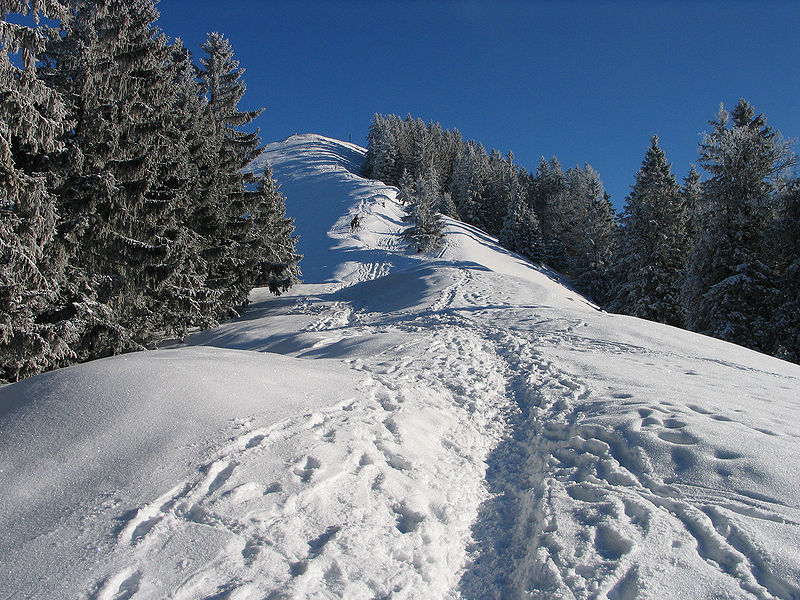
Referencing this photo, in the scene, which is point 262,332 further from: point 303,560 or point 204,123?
point 303,560

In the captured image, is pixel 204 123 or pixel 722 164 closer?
pixel 204 123

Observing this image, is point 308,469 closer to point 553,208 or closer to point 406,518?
point 406,518

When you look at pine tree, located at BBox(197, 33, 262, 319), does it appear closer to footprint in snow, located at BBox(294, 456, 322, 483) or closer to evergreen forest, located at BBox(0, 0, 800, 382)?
evergreen forest, located at BBox(0, 0, 800, 382)

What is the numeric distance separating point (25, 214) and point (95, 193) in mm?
2431

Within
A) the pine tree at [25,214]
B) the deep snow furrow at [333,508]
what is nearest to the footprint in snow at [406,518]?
the deep snow furrow at [333,508]

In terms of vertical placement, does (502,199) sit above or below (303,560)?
above

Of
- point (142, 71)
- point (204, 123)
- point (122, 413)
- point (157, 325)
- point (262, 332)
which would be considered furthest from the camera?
point (204, 123)

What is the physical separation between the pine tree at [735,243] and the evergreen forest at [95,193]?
74.3ft

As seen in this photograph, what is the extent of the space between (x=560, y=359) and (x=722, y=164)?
19.4 metres

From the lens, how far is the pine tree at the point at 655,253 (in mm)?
27312

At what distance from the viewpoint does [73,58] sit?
433 inches

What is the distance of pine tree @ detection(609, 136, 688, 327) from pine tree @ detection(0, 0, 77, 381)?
28698 mm

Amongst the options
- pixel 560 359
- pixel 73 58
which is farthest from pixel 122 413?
pixel 73 58

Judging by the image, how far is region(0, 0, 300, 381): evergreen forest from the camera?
7977 mm
